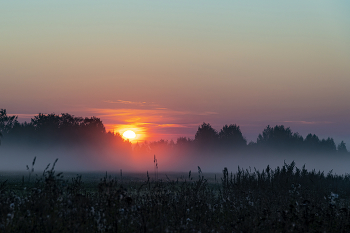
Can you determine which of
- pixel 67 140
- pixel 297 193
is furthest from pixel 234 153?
pixel 297 193

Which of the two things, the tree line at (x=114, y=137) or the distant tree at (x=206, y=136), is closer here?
the tree line at (x=114, y=137)

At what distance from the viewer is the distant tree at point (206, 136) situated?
6280 inches

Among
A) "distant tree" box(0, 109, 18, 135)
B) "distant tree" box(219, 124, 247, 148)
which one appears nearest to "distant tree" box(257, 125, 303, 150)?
"distant tree" box(219, 124, 247, 148)

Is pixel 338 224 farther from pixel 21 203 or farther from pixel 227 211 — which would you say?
pixel 21 203

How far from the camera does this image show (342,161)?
621 ft

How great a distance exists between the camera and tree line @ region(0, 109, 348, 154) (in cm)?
11988

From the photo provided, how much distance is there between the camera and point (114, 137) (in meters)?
A: 170

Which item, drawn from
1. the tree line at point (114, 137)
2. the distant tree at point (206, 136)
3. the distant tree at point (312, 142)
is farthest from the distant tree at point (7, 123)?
the distant tree at point (312, 142)

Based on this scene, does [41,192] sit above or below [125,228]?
above

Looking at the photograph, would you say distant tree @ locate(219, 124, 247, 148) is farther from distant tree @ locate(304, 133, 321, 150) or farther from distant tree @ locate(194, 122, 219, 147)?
distant tree @ locate(304, 133, 321, 150)

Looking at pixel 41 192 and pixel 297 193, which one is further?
pixel 297 193

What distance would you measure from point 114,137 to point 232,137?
A: 5979cm

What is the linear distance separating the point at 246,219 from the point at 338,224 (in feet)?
9.03

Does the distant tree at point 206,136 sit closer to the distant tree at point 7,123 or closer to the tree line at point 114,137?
the tree line at point 114,137
